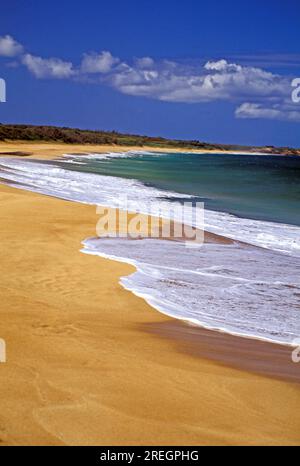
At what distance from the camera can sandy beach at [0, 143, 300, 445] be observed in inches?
168

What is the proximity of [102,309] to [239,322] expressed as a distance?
180 cm

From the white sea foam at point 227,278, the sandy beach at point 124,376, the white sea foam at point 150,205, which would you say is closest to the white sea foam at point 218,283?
the white sea foam at point 227,278

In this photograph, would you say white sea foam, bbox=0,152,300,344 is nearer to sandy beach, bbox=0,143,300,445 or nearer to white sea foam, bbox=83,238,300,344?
white sea foam, bbox=83,238,300,344

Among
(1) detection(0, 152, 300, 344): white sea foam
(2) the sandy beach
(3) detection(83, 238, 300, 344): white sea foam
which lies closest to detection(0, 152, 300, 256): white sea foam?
(1) detection(0, 152, 300, 344): white sea foam

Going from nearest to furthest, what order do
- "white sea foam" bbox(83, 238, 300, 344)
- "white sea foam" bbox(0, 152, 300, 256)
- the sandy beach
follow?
the sandy beach
"white sea foam" bbox(83, 238, 300, 344)
"white sea foam" bbox(0, 152, 300, 256)

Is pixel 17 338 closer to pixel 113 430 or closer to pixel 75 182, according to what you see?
pixel 113 430

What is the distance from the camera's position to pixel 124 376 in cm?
523

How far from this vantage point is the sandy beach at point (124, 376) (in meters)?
4.27

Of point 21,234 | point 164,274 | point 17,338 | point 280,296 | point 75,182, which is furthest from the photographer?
point 75,182

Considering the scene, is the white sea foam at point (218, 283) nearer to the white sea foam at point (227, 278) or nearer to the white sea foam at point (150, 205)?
the white sea foam at point (227, 278)

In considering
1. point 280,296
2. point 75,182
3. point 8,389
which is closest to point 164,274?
point 280,296

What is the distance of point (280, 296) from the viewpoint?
8828mm

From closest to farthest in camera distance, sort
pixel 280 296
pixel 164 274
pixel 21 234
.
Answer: pixel 280 296 → pixel 164 274 → pixel 21 234
